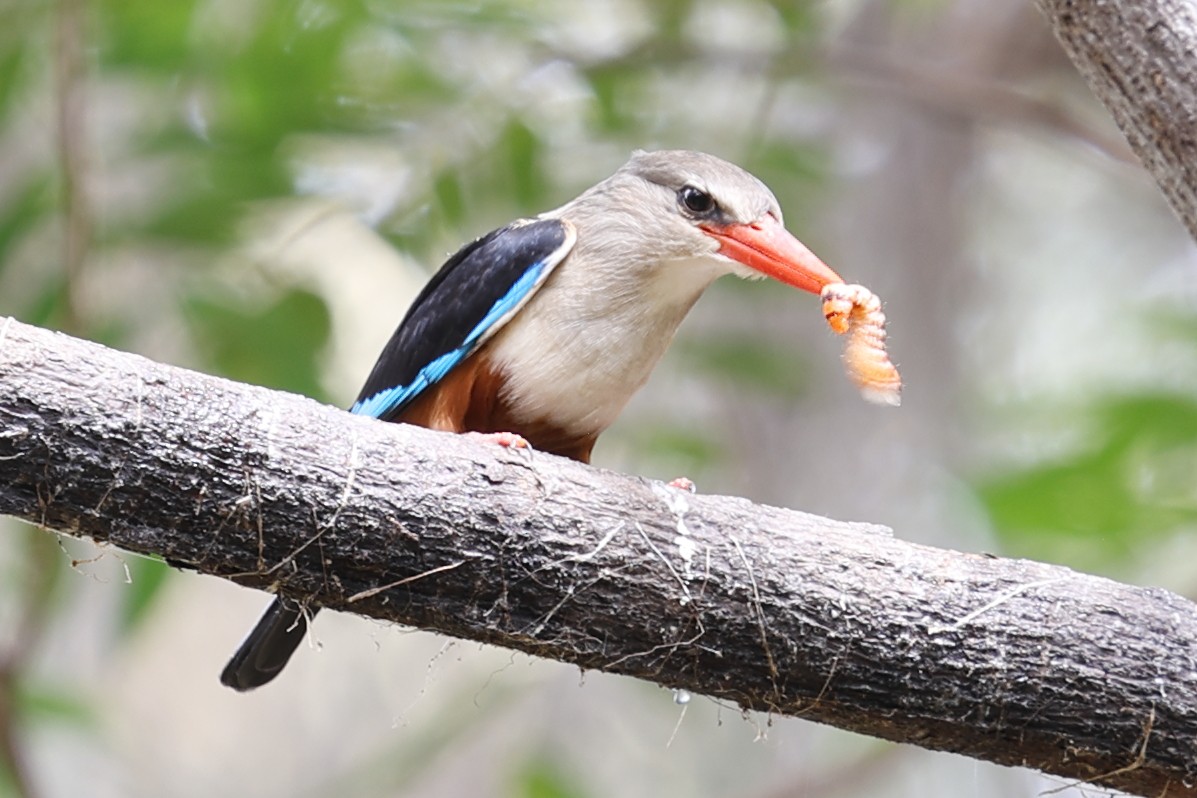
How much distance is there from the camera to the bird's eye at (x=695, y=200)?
2.98 meters

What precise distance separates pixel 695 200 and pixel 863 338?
1.74 feet

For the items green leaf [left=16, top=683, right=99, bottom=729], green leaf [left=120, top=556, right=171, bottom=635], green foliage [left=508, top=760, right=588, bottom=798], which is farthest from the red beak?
→ green leaf [left=16, top=683, right=99, bottom=729]

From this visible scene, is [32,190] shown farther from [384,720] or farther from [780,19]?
[384,720]

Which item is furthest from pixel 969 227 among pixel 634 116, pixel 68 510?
pixel 68 510

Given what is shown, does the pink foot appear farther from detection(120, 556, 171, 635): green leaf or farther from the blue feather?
detection(120, 556, 171, 635): green leaf

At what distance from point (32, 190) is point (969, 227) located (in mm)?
4013

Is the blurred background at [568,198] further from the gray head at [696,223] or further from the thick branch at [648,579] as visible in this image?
the gray head at [696,223]

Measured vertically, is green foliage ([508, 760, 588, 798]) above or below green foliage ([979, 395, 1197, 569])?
below

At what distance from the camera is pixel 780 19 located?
4316 mm

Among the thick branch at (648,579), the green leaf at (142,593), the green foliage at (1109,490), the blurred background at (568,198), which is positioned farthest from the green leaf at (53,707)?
the green foliage at (1109,490)

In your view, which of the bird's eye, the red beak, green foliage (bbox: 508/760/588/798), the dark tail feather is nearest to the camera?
the dark tail feather

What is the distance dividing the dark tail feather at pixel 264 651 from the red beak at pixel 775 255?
116cm

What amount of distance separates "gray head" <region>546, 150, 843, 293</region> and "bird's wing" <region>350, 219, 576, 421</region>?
0.11 m

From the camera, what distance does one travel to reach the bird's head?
9.37ft
